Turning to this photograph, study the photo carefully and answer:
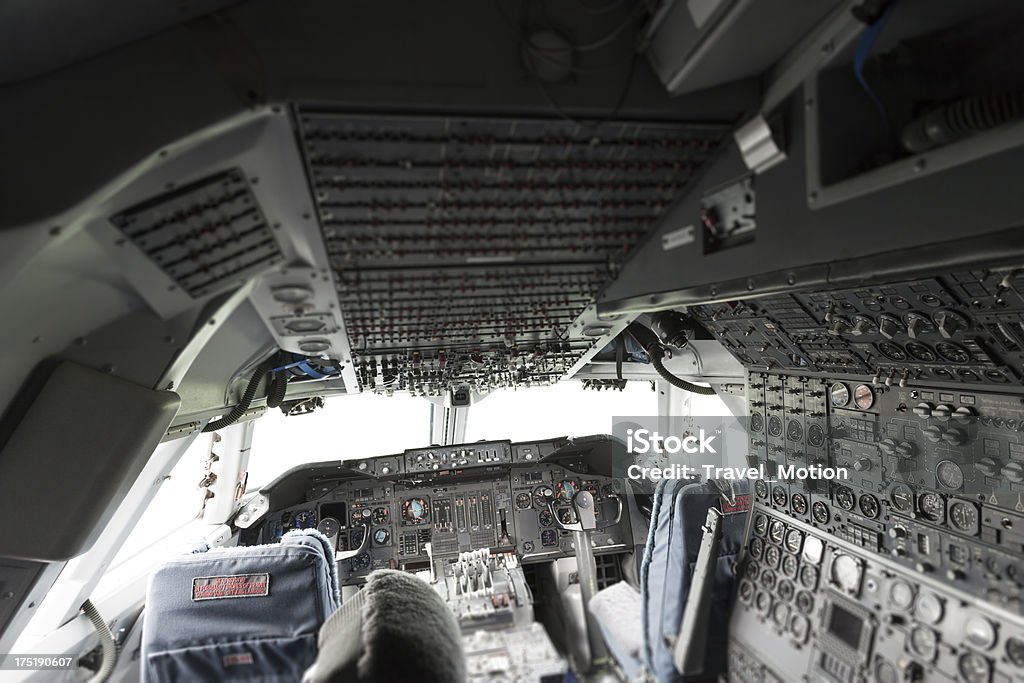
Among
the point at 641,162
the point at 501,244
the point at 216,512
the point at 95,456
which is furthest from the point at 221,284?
the point at 216,512

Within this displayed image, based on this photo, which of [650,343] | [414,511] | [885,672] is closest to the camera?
[885,672]

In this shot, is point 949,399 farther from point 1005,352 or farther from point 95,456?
point 95,456

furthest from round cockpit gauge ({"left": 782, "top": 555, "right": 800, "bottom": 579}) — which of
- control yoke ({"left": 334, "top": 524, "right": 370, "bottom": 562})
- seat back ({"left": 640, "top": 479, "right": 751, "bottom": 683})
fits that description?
control yoke ({"left": 334, "top": 524, "right": 370, "bottom": 562})

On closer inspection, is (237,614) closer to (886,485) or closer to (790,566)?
(790,566)

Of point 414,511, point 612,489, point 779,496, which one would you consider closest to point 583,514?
point 612,489

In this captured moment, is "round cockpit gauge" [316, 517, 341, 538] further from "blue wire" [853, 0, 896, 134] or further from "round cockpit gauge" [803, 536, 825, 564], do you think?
"blue wire" [853, 0, 896, 134]

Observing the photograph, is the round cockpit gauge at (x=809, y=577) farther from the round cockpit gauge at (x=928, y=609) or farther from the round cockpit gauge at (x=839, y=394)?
the round cockpit gauge at (x=839, y=394)

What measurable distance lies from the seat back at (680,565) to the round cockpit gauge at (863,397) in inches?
33.9

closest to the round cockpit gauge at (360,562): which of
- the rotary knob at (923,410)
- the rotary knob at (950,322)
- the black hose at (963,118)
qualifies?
the rotary knob at (923,410)

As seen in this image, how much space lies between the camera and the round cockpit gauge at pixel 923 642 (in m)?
1.78

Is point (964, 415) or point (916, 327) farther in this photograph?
point (964, 415)

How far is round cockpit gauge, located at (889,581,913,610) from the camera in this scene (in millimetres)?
1912

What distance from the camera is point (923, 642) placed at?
1.81 m

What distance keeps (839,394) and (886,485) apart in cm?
39
